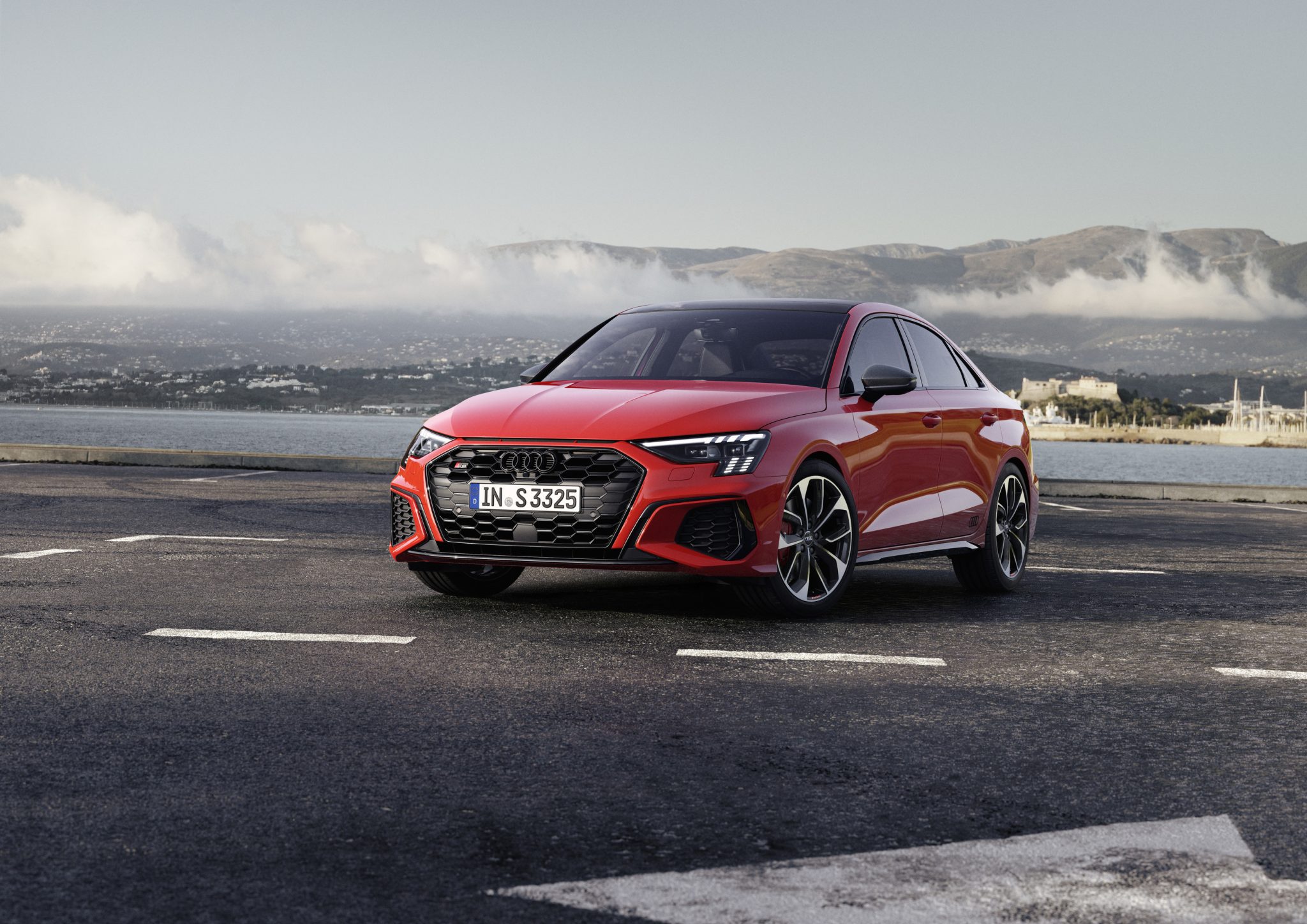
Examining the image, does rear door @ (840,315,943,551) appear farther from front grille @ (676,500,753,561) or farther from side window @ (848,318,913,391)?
front grille @ (676,500,753,561)

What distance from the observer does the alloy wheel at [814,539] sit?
7.38m

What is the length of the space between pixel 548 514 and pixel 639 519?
0.44 m

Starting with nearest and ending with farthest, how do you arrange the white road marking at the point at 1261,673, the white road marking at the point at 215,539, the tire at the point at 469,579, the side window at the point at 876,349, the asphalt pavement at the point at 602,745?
the asphalt pavement at the point at 602,745, the white road marking at the point at 1261,673, the tire at the point at 469,579, the side window at the point at 876,349, the white road marking at the point at 215,539

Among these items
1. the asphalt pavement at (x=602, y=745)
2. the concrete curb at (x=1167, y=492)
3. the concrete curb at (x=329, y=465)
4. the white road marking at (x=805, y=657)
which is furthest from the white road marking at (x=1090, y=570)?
the concrete curb at (x=1167, y=492)

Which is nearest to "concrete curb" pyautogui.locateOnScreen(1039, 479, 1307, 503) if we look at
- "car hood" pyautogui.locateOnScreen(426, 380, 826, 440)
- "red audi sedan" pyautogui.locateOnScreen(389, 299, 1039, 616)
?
"red audi sedan" pyautogui.locateOnScreen(389, 299, 1039, 616)

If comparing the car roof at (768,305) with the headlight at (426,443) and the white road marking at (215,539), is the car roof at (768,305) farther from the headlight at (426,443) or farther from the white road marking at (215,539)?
the white road marking at (215,539)

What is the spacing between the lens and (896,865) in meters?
3.36

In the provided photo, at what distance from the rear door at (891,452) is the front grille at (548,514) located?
4.65 ft

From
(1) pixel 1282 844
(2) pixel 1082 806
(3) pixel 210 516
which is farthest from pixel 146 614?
(3) pixel 210 516

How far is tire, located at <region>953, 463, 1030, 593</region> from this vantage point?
8977 mm

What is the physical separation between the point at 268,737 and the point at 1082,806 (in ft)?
7.79

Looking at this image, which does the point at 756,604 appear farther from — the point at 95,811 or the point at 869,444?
the point at 95,811

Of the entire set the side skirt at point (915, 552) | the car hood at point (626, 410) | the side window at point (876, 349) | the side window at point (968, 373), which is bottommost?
the side skirt at point (915, 552)

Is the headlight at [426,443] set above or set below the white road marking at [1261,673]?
above
